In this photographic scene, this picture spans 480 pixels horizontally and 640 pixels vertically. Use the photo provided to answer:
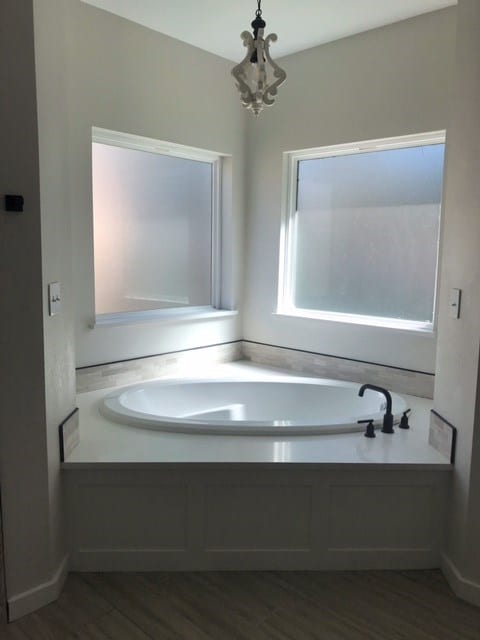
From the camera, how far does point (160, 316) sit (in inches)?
143

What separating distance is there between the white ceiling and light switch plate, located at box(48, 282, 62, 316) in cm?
183

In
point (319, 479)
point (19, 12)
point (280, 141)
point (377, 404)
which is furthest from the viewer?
point (280, 141)

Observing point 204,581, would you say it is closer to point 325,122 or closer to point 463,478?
point 463,478

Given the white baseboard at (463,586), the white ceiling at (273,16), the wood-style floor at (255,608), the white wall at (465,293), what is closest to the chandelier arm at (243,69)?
the white ceiling at (273,16)

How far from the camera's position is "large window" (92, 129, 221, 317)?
329cm

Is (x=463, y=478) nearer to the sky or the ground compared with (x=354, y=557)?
nearer to the sky

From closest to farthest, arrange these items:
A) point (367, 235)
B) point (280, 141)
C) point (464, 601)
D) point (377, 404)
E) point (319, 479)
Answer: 1. point (464, 601)
2. point (319, 479)
3. point (377, 404)
4. point (367, 235)
5. point (280, 141)

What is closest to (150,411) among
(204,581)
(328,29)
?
(204,581)

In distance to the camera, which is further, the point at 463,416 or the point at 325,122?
the point at 325,122

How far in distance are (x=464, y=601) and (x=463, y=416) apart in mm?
726

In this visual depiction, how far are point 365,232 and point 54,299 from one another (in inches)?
87.8

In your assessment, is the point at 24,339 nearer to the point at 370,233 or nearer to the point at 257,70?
the point at 257,70

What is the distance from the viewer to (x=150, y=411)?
313cm

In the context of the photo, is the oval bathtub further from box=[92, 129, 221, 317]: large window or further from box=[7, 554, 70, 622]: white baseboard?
box=[7, 554, 70, 622]: white baseboard
